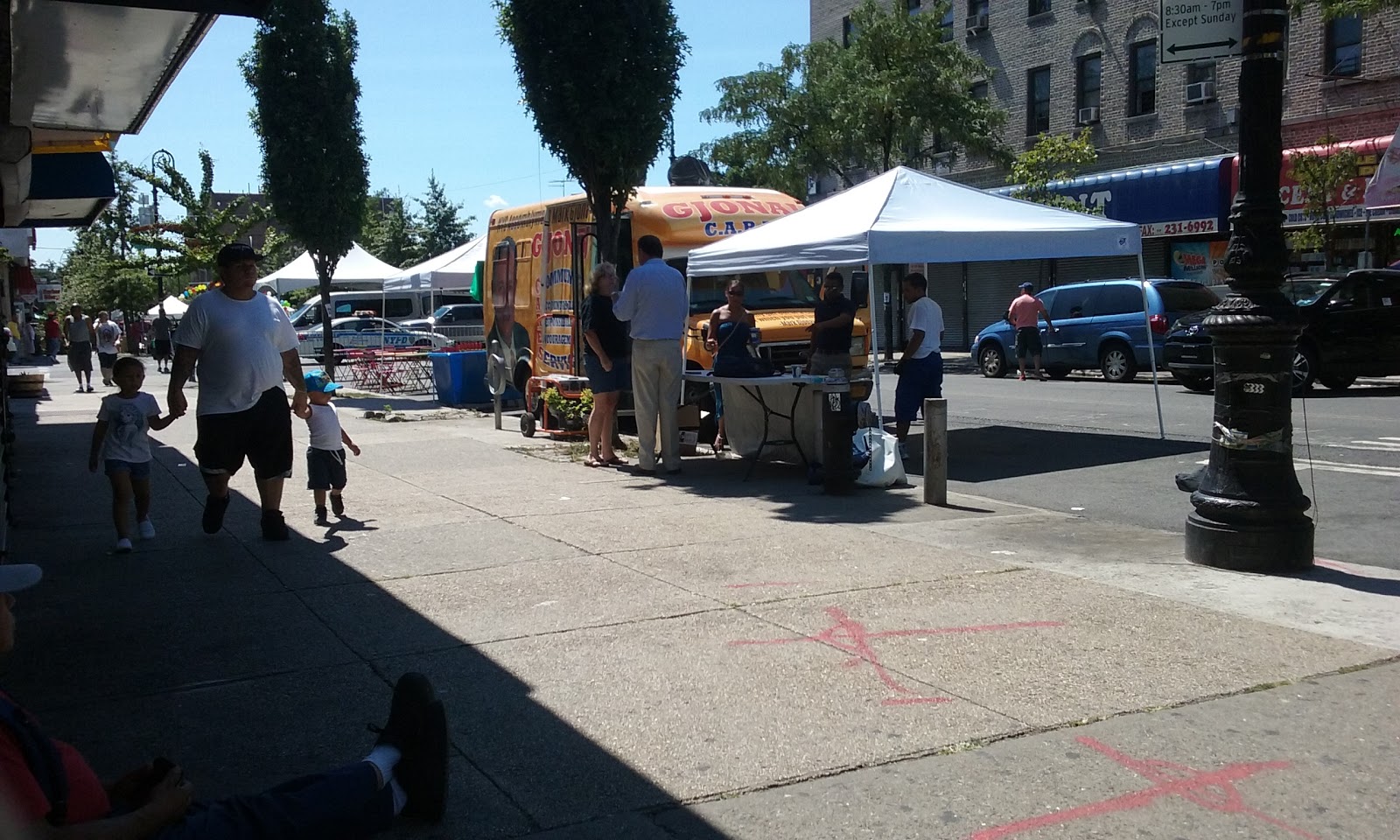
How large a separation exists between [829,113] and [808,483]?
23.5 meters

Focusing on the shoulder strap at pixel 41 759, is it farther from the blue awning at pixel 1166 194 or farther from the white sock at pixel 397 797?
the blue awning at pixel 1166 194

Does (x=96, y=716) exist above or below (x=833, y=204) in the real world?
below

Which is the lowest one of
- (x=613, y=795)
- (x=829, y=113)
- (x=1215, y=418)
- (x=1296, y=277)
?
(x=613, y=795)

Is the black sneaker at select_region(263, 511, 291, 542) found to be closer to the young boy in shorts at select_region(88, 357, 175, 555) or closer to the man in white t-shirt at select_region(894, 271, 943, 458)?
the young boy in shorts at select_region(88, 357, 175, 555)

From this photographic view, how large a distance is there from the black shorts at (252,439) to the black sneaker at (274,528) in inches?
9.8

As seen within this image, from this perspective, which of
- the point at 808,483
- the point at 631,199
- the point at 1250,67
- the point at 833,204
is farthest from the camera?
the point at 631,199

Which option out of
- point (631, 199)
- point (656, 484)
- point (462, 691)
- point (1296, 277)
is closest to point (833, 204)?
point (631, 199)

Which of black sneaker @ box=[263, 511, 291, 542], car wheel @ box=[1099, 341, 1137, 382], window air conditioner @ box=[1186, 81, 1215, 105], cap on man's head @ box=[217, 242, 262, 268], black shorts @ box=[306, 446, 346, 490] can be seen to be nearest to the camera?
cap on man's head @ box=[217, 242, 262, 268]

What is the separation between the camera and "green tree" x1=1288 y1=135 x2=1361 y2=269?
22.8 meters

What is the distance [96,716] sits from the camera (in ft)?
15.5

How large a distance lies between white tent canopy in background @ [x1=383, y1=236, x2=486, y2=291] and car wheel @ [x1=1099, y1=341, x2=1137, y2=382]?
37.0 ft

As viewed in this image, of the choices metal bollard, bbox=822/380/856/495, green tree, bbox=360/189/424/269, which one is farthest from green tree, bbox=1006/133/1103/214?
green tree, bbox=360/189/424/269

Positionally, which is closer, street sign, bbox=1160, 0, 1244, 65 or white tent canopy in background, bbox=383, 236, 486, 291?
street sign, bbox=1160, 0, 1244, 65

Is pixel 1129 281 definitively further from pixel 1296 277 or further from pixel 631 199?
pixel 631 199
